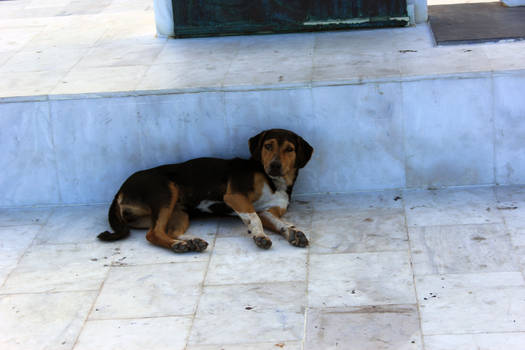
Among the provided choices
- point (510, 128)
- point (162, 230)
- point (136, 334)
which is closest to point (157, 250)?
point (162, 230)

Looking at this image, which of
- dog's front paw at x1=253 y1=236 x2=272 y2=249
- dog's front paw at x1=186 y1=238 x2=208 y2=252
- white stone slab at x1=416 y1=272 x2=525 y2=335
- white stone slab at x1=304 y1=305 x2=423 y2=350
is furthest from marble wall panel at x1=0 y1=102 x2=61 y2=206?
white stone slab at x1=416 y1=272 x2=525 y2=335

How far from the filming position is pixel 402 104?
20.3 feet

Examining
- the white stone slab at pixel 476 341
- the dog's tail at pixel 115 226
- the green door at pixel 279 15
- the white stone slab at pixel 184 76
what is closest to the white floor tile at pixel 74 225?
the dog's tail at pixel 115 226

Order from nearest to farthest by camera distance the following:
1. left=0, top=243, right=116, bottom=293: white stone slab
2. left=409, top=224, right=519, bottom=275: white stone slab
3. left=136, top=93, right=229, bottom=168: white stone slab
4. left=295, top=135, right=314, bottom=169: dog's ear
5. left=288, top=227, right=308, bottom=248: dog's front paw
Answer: left=409, top=224, right=519, bottom=275: white stone slab < left=0, top=243, right=116, bottom=293: white stone slab < left=288, top=227, right=308, bottom=248: dog's front paw < left=295, top=135, right=314, bottom=169: dog's ear < left=136, top=93, right=229, bottom=168: white stone slab

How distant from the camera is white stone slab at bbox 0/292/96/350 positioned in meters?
4.71

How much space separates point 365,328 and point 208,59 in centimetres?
335

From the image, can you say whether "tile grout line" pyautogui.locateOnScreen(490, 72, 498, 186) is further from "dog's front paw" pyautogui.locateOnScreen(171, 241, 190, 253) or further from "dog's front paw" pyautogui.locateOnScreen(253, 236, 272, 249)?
"dog's front paw" pyautogui.locateOnScreen(171, 241, 190, 253)

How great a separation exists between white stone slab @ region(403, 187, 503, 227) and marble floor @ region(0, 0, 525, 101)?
89 centimetres

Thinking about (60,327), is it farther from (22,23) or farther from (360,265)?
(22,23)

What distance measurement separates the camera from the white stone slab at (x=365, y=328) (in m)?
4.41

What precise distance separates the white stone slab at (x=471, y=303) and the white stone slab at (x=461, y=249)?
0.35ft

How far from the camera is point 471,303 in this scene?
4.71 meters

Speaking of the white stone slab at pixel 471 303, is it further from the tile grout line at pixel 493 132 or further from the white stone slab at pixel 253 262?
the tile grout line at pixel 493 132

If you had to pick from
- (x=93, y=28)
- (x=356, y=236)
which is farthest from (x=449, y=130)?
(x=93, y=28)
